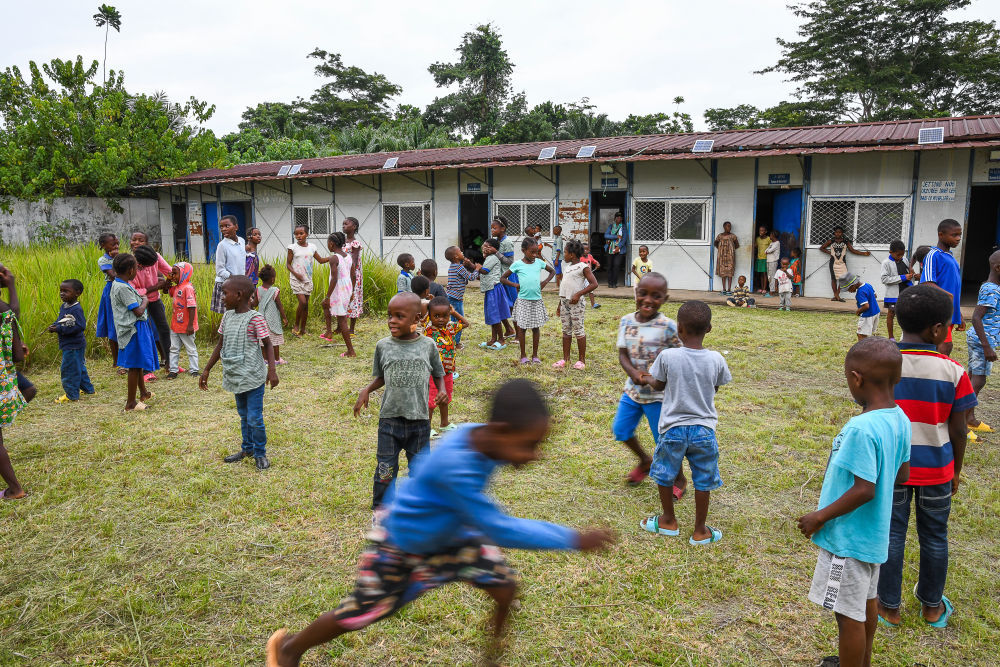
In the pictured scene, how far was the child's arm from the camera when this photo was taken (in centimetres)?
218

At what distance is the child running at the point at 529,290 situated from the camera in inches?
286

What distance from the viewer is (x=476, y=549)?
7.01 feet

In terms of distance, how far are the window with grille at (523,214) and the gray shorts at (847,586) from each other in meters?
14.0

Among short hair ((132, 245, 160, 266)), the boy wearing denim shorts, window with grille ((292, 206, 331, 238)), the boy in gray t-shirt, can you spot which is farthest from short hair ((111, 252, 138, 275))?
window with grille ((292, 206, 331, 238))

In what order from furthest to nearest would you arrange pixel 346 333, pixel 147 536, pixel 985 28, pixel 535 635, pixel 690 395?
pixel 985 28, pixel 346 333, pixel 147 536, pixel 690 395, pixel 535 635

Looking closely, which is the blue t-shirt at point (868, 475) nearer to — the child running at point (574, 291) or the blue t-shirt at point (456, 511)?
the blue t-shirt at point (456, 511)

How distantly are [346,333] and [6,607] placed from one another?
5228mm

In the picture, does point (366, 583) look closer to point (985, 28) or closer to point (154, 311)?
point (154, 311)

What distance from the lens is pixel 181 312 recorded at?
6.84 metres

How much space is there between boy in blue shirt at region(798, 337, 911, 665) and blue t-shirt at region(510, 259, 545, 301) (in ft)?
16.7

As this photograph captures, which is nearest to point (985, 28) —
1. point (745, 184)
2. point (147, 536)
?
point (745, 184)

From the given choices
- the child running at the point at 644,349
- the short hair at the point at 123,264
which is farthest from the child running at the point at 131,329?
the child running at the point at 644,349

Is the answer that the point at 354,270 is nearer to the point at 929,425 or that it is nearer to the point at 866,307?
the point at 866,307

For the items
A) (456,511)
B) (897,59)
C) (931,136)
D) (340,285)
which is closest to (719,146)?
(931,136)
